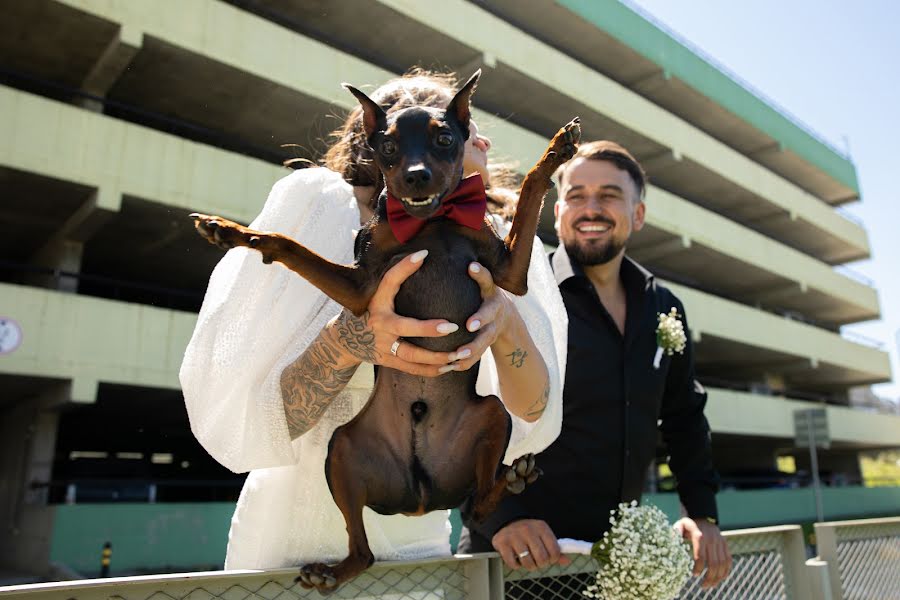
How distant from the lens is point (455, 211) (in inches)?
56.9

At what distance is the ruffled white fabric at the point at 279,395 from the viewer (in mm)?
1673

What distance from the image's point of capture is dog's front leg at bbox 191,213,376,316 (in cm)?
124

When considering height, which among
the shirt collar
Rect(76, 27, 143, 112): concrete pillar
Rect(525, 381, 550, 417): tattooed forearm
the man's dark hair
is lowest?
Rect(525, 381, 550, 417): tattooed forearm

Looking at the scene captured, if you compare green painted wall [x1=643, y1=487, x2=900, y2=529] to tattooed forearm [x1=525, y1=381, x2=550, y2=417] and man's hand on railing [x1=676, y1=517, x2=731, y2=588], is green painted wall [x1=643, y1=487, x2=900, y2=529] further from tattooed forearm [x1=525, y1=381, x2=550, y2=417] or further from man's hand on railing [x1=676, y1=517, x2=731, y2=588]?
tattooed forearm [x1=525, y1=381, x2=550, y2=417]

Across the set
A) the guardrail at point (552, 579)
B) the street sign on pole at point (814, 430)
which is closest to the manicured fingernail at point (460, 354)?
the guardrail at point (552, 579)

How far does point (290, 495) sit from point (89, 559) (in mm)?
10149

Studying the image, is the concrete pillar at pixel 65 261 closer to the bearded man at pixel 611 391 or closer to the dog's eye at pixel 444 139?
the bearded man at pixel 611 391

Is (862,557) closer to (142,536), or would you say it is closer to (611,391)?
(611,391)

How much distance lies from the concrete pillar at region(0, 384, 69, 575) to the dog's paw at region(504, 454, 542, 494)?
10.1 metres

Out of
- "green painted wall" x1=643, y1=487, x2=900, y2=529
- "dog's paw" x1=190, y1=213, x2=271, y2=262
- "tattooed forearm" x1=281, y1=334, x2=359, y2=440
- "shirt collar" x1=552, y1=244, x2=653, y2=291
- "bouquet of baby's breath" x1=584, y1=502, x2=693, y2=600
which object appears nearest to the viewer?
"dog's paw" x1=190, y1=213, x2=271, y2=262

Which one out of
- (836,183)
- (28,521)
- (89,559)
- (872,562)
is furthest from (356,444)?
(836,183)

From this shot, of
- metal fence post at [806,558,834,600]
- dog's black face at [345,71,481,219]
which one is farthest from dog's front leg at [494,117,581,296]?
metal fence post at [806,558,834,600]

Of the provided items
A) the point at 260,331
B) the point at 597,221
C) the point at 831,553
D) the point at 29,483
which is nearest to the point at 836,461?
the point at 29,483

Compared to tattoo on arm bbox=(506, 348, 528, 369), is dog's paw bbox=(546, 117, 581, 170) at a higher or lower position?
higher
